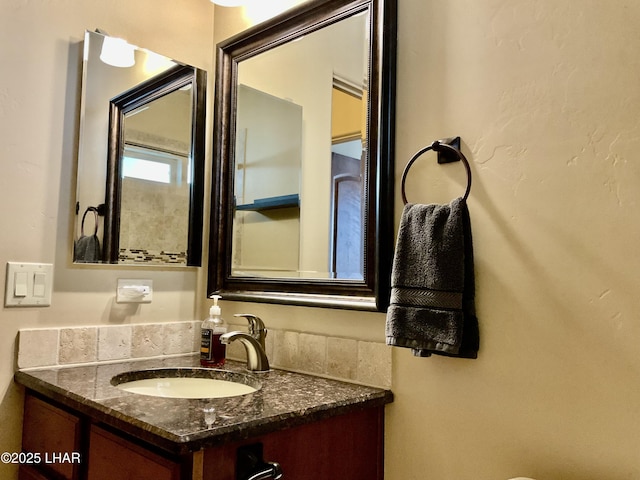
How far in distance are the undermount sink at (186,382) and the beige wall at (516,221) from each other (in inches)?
9.6

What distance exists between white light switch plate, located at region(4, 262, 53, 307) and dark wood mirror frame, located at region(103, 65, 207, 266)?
16cm

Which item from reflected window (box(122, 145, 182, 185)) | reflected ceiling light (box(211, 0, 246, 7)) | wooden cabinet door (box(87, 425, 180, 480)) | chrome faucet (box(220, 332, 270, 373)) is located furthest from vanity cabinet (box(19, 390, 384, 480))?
reflected ceiling light (box(211, 0, 246, 7))

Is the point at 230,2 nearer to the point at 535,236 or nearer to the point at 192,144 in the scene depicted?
the point at 192,144

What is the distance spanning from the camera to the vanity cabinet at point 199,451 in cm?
90

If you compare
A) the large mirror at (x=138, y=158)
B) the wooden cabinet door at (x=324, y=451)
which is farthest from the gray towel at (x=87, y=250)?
the wooden cabinet door at (x=324, y=451)

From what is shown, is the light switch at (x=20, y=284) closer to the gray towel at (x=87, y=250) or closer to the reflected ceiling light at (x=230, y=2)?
the gray towel at (x=87, y=250)

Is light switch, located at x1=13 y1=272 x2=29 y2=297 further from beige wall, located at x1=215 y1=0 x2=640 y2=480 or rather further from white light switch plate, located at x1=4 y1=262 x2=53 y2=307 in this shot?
beige wall, located at x1=215 y1=0 x2=640 y2=480

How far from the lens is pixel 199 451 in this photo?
0.86 meters

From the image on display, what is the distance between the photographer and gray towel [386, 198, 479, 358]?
1.02m

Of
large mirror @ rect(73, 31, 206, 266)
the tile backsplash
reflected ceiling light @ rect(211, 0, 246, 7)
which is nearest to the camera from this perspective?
the tile backsplash

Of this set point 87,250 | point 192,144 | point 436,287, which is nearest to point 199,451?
point 436,287

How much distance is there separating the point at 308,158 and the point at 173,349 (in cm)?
74

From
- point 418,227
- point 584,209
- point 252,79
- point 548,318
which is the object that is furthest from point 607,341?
point 252,79

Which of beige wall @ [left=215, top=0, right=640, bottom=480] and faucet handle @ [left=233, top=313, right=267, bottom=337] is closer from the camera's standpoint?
beige wall @ [left=215, top=0, right=640, bottom=480]
